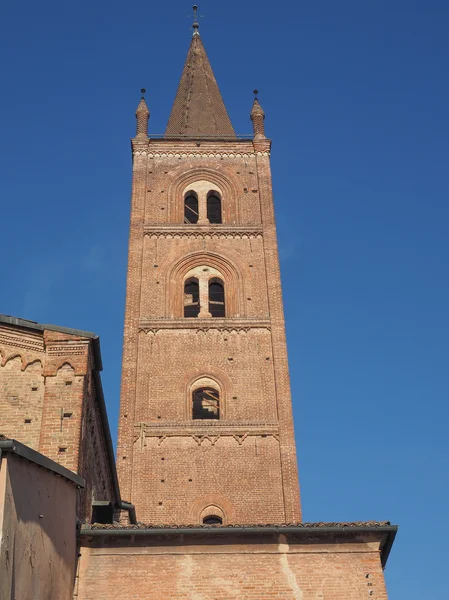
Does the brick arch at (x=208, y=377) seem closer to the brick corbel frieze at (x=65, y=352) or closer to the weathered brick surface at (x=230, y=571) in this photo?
the brick corbel frieze at (x=65, y=352)

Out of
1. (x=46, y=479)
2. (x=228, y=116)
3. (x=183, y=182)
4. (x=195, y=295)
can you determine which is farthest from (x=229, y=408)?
(x=228, y=116)

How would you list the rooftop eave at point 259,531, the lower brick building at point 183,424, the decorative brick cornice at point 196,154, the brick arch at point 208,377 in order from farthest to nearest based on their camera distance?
1. the decorative brick cornice at point 196,154
2. the brick arch at point 208,377
3. the rooftop eave at point 259,531
4. the lower brick building at point 183,424

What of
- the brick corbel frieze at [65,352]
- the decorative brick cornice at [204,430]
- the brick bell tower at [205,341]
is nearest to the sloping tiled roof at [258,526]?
the brick corbel frieze at [65,352]

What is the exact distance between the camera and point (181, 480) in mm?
20375

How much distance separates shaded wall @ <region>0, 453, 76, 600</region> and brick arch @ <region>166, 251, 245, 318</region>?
13.9 m

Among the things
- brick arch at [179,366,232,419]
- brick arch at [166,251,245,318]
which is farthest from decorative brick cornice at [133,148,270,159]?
brick arch at [179,366,232,419]

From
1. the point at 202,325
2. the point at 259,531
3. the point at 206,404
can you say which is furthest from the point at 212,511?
the point at 259,531

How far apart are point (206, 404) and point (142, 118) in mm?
12673

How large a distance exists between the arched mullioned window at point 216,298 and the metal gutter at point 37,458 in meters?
13.8

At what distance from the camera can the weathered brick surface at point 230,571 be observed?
10633 millimetres

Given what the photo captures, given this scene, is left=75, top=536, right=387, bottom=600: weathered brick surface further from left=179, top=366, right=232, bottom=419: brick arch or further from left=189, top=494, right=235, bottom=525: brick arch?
left=179, top=366, right=232, bottom=419: brick arch

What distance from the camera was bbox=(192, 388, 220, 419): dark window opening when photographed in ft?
72.6

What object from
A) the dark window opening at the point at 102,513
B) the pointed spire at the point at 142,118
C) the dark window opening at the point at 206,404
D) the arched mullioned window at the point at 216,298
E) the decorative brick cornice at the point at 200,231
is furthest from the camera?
the pointed spire at the point at 142,118

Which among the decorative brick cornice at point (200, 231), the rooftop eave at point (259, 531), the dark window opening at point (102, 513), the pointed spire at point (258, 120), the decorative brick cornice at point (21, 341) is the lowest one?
the rooftop eave at point (259, 531)
